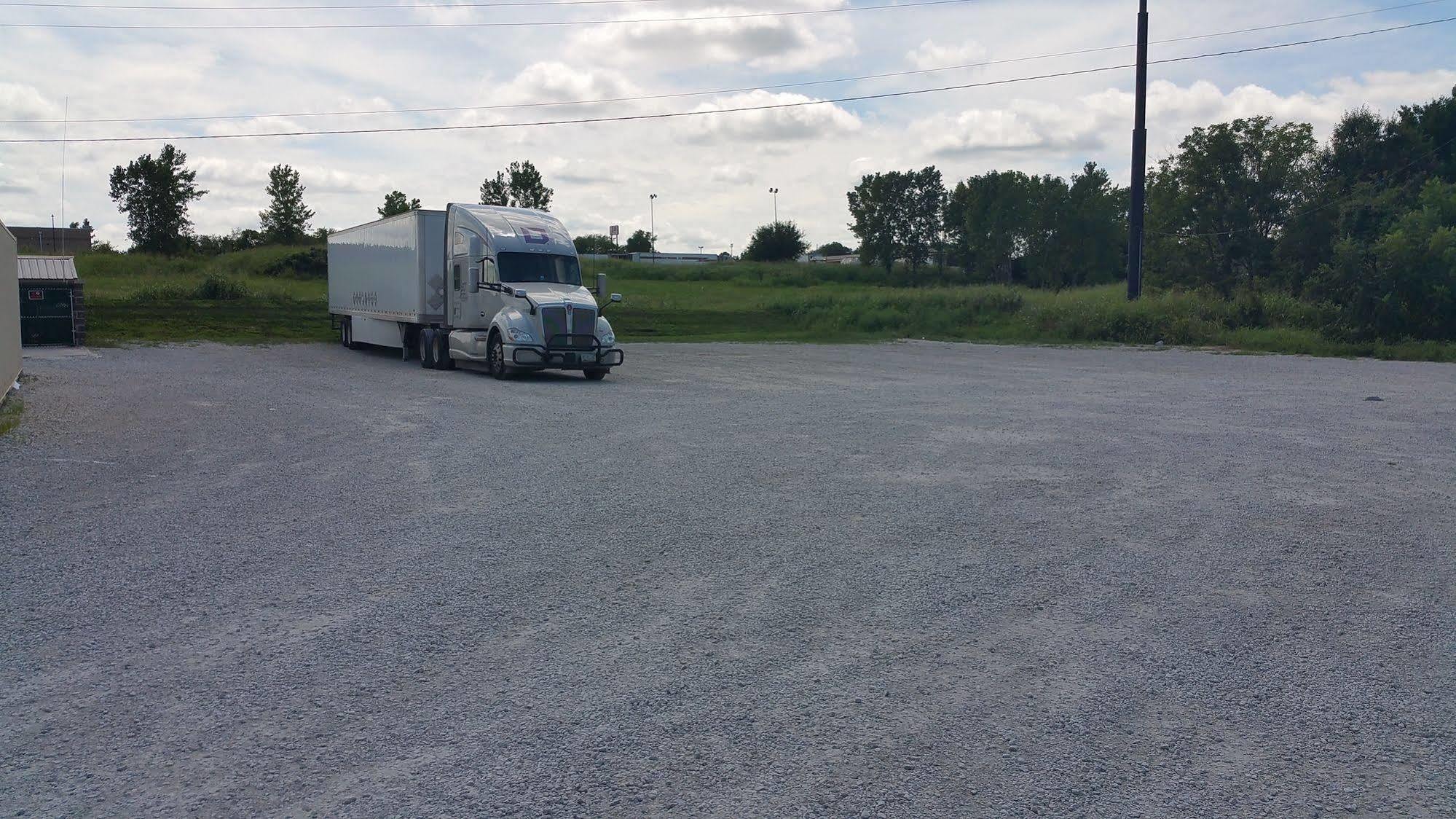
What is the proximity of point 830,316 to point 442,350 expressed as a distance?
25514mm

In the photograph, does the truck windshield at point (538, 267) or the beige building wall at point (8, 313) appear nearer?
the beige building wall at point (8, 313)

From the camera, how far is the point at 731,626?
5551 mm

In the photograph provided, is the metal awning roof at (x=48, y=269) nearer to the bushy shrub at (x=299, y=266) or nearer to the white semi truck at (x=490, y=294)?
the white semi truck at (x=490, y=294)

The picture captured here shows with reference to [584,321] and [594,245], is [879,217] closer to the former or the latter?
[594,245]

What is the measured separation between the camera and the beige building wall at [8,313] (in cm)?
1553

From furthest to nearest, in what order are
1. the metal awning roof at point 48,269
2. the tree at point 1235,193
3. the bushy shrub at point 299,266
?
1. the bushy shrub at point 299,266
2. the tree at point 1235,193
3. the metal awning roof at point 48,269

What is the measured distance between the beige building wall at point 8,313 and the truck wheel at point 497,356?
8.00 meters

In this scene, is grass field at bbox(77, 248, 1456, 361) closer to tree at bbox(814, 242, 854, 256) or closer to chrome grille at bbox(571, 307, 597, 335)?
chrome grille at bbox(571, 307, 597, 335)

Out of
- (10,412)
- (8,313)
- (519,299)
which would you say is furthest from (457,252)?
(10,412)

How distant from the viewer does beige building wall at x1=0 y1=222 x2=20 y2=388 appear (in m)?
15.5

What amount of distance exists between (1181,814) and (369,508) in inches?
256

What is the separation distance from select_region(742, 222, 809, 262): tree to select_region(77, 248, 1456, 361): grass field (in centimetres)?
6261

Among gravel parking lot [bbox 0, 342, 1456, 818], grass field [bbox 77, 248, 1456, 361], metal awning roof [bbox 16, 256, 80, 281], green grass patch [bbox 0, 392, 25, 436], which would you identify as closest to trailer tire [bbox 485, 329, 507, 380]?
green grass patch [bbox 0, 392, 25, 436]

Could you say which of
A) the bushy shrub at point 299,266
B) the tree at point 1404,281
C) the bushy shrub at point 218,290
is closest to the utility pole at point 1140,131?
the tree at point 1404,281
